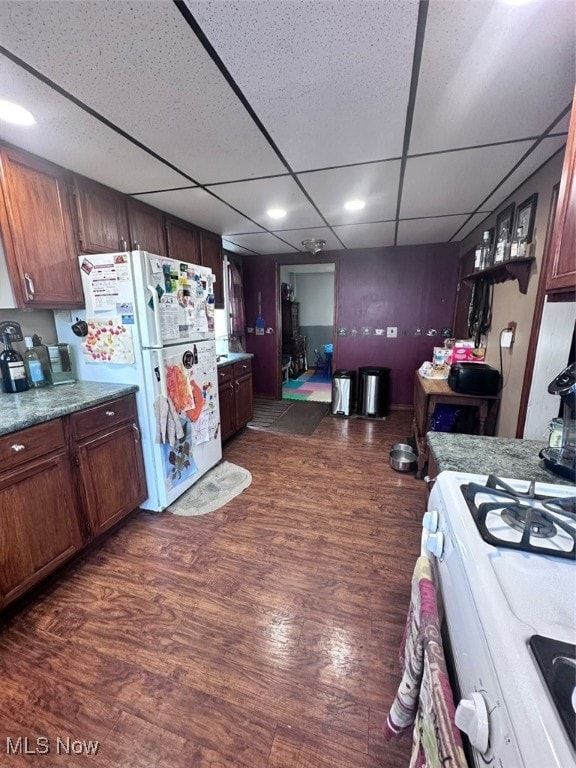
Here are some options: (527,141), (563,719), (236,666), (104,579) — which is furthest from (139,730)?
(527,141)

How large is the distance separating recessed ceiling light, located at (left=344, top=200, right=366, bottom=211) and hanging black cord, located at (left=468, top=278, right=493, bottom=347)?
1.24m

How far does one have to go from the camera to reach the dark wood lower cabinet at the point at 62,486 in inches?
56.5

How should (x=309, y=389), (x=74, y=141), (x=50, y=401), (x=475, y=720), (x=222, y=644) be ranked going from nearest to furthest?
(x=475, y=720) → (x=222, y=644) → (x=74, y=141) → (x=50, y=401) → (x=309, y=389)

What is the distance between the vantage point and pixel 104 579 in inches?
68.0

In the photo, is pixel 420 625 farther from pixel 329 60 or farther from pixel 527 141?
pixel 527 141

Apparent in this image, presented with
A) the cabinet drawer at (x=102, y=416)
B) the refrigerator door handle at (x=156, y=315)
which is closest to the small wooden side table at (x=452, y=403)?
the refrigerator door handle at (x=156, y=315)

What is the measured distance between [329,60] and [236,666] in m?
2.32

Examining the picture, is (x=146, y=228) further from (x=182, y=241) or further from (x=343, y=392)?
(x=343, y=392)

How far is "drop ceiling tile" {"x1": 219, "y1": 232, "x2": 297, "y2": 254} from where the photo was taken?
3.58 m

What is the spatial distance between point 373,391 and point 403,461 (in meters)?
1.50

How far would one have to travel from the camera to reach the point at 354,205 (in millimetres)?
2551

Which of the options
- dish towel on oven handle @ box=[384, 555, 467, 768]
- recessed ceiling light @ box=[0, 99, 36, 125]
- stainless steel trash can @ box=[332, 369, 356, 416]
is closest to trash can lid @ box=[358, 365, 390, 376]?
stainless steel trash can @ box=[332, 369, 356, 416]

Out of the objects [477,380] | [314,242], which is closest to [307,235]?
[314,242]

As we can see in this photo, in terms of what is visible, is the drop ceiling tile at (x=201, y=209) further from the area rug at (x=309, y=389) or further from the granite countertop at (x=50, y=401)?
the area rug at (x=309, y=389)
